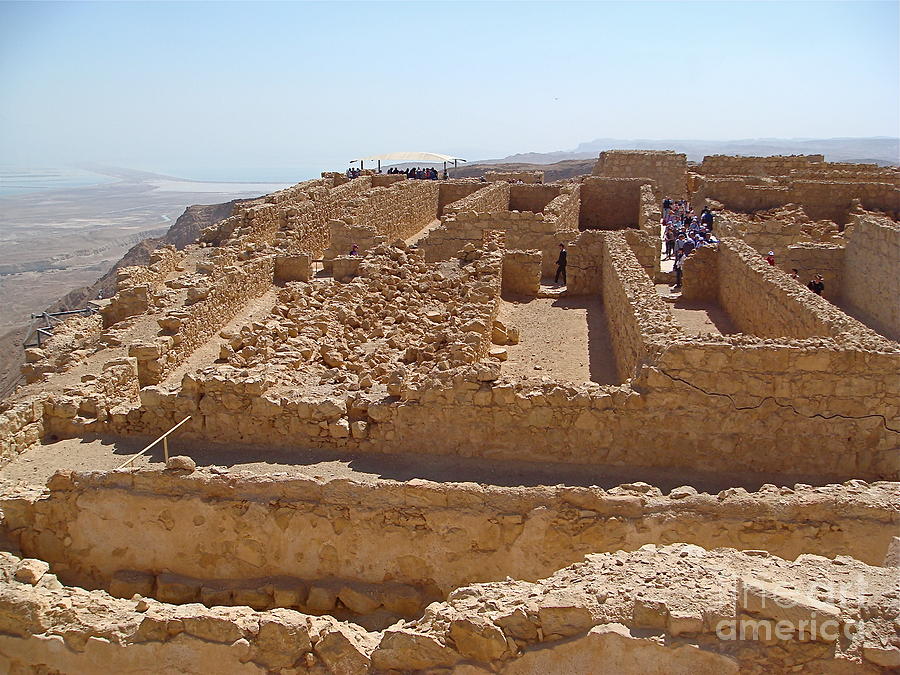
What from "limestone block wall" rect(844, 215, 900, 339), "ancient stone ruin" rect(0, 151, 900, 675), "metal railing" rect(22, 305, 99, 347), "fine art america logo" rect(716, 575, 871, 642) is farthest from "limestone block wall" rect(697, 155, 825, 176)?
"fine art america logo" rect(716, 575, 871, 642)

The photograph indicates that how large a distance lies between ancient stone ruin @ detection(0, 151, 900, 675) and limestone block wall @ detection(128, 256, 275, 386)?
0.06m

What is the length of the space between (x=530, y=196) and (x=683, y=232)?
6.68 metres

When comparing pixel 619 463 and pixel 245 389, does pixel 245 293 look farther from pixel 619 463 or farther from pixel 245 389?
pixel 619 463

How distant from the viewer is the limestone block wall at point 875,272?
12172 mm

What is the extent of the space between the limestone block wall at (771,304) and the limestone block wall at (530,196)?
35.6ft

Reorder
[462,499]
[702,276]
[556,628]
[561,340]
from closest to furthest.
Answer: [556,628], [462,499], [561,340], [702,276]

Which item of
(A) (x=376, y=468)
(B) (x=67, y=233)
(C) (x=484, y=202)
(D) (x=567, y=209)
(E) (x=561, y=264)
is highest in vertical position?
(C) (x=484, y=202)

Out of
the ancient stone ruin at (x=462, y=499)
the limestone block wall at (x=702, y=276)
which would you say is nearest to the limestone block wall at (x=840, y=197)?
the limestone block wall at (x=702, y=276)

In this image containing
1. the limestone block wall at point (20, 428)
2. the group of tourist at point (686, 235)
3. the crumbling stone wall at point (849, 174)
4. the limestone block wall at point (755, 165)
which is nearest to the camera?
the limestone block wall at point (20, 428)

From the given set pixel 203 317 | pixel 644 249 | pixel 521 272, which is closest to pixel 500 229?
pixel 521 272

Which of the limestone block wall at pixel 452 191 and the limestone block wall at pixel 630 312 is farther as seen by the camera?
the limestone block wall at pixel 452 191

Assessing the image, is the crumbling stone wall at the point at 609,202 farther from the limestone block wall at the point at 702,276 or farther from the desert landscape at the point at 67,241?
the desert landscape at the point at 67,241

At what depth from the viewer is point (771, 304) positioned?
9.98 m

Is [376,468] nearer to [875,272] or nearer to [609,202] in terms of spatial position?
[875,272]
